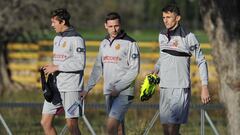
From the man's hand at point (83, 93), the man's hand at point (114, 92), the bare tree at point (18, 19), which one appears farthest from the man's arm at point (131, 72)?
the bare tree at point (18, 19)

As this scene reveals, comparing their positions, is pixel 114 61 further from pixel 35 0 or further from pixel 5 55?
pixel 5 55

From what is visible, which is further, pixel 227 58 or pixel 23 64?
pixel 23 64

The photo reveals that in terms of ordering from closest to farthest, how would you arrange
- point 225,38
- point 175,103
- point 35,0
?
point 175,103 < point 225,38 < point 35,0

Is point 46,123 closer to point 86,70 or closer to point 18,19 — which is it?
point 18,19

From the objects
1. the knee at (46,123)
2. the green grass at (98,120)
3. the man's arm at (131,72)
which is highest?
the man's arm at (131,72)

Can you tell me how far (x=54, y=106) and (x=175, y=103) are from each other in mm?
1674

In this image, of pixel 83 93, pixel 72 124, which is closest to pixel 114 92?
pixel 83 93

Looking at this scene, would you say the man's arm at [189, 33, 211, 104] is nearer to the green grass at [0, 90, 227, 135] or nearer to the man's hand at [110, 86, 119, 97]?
the man's hand at [110, 86, 119, 97]

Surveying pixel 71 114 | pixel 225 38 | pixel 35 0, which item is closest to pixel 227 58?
pixel 225 38

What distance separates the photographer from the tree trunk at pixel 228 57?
10445 mm

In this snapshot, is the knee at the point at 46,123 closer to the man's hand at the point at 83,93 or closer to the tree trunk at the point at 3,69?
the man's hand at the point at 83,93

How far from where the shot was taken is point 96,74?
32.6 feet

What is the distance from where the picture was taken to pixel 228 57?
1055 centimetres

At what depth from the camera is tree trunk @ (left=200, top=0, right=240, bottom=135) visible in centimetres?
1045
